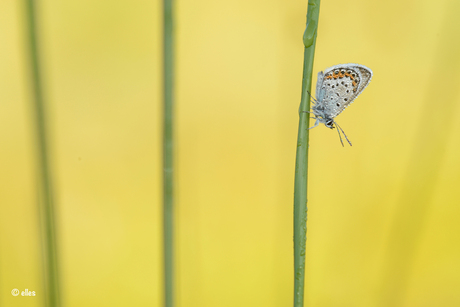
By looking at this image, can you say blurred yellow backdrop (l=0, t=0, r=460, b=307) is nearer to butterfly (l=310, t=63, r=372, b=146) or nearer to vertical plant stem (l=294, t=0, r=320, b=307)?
butterfly (l=310, t=63, r=372, b=146)

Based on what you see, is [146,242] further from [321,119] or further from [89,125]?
[321,119]

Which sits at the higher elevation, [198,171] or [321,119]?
[321,119]

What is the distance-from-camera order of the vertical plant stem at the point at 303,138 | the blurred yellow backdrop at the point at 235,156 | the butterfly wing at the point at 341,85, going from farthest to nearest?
the blurred yellow backdrop at the point at 235,156 < the butterfly wing at the point at 341,85 < the vertical plant stem at the point at 303,138

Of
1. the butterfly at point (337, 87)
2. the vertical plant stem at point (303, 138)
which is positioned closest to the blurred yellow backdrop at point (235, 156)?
the butterfly at point (337, 87)

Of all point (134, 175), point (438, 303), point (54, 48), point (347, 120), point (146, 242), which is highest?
point (54, 48)

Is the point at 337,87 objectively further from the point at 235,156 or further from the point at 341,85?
A: the point at 235,156

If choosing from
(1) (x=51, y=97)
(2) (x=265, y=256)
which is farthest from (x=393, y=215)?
(1) (x=51, y=97)

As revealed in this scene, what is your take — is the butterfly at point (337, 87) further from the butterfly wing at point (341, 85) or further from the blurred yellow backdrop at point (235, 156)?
the blurred yellow backdrop at point (235, 156)

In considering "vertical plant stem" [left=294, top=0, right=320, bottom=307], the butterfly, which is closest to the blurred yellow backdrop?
the butterfly
